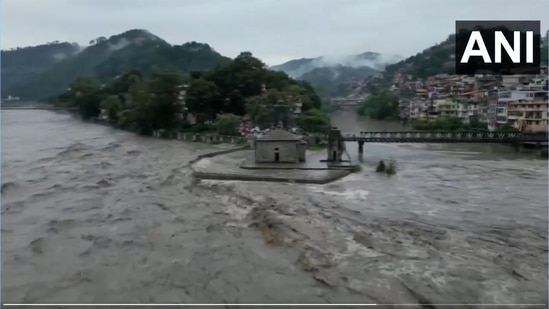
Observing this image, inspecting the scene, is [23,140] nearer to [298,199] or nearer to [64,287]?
[298,199]

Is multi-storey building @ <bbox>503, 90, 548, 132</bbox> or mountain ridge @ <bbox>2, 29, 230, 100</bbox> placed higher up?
mountain ridge @ <bbox>2, 29, 230, 100</bbox>

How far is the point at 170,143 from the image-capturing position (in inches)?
1180

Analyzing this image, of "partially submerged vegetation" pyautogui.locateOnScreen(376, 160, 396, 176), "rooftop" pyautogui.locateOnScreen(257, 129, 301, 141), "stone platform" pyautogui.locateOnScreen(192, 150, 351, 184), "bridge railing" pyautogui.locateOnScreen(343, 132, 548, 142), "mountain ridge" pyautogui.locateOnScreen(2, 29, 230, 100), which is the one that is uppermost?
"mountain ridge" pyautogui.locateOnScreen(2, 29, 230, 100)

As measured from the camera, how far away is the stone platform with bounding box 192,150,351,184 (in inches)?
660

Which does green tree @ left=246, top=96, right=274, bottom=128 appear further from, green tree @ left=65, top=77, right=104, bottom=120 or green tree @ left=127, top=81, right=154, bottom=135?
green tree @ left=65, top=77, right=104, bottom=120

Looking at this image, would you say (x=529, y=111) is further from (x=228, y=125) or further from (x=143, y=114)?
(x=143, y=114)

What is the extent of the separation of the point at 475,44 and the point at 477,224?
702cm

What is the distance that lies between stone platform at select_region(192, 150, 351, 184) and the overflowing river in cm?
51

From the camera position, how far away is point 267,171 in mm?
18094

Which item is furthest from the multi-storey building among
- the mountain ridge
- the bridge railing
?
the mountain ridge

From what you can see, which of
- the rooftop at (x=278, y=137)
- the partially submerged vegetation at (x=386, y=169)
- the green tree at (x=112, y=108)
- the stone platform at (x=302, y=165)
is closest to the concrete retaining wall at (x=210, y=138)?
the stone platform at (x=302, y=165)

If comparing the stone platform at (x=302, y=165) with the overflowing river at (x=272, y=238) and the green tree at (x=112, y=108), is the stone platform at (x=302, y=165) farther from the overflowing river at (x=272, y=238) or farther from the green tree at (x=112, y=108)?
the green tree at (x=112, y=108)

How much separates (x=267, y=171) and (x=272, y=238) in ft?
24.8

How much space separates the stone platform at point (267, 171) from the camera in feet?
55.0
